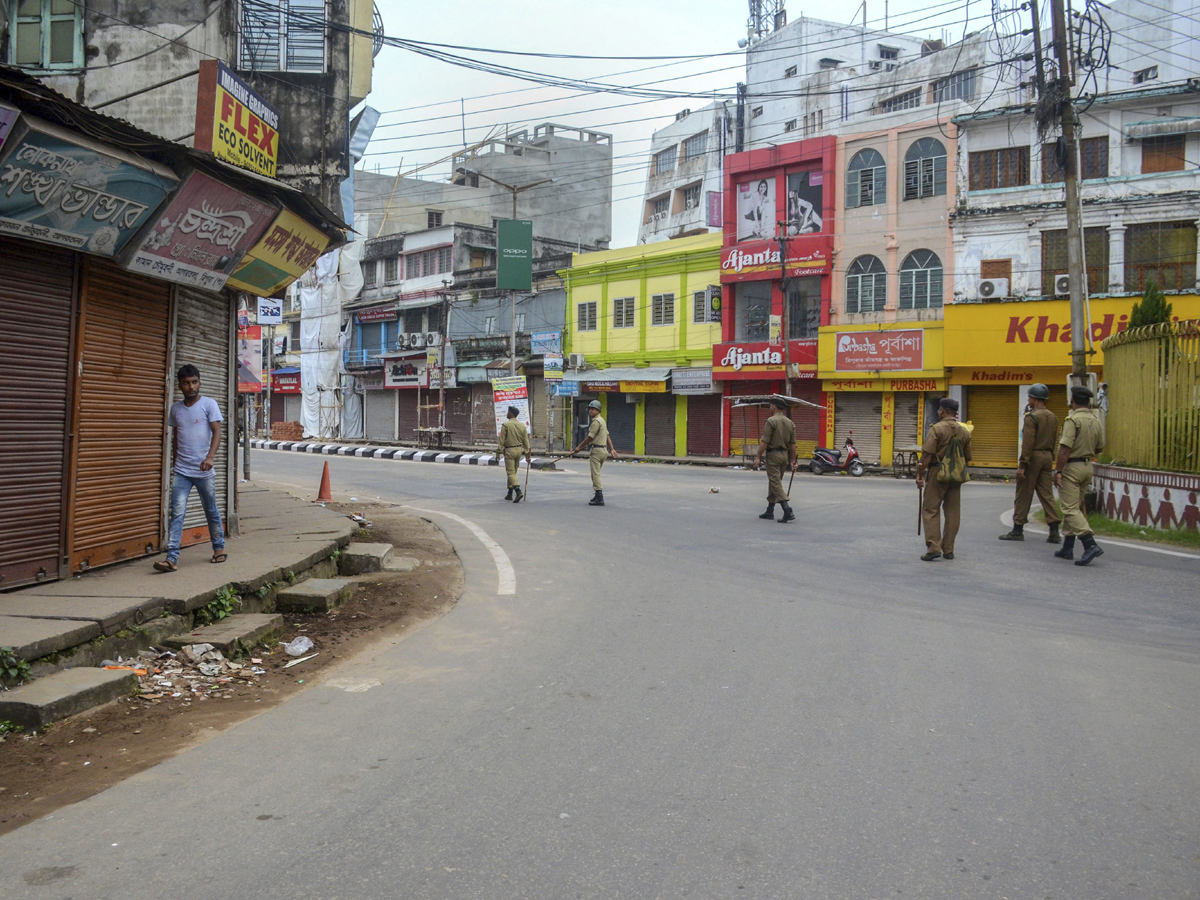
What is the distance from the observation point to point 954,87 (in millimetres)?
39531

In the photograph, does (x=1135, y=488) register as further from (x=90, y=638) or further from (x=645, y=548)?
(x=90, y=638)

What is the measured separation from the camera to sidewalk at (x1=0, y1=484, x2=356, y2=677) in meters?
5.34

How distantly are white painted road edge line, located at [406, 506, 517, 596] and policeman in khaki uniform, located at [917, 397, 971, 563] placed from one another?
4339 mm

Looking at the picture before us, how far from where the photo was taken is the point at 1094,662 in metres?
5.83

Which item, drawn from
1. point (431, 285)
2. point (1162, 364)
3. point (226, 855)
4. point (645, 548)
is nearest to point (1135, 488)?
point (1162, 364)

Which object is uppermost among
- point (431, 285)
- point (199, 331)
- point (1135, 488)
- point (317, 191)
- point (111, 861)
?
point (431, 285)

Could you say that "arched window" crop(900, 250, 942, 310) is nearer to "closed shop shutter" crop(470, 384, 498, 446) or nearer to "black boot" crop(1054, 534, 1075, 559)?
"closed shop shutter" crop(470, 384, 498, 446)

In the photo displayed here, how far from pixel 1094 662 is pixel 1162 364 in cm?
814

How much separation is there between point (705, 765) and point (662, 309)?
119ft

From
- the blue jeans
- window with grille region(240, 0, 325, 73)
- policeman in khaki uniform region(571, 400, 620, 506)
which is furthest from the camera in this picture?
policeman in khaki uniform region(571, 400, 620, 506)

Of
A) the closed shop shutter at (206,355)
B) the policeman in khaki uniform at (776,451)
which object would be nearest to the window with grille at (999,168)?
the policeman in khaki uniform at (776,451)

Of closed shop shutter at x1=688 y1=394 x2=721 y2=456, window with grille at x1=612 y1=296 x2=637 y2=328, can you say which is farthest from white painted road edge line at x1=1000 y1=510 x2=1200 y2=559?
window with grille at x1=612 y1=296 x2=637 y2=328

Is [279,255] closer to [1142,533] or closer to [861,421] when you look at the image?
[1142,533]

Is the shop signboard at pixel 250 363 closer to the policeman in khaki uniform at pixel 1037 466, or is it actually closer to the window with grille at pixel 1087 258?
the policeman in khaki uniform at pixel 1037 466
